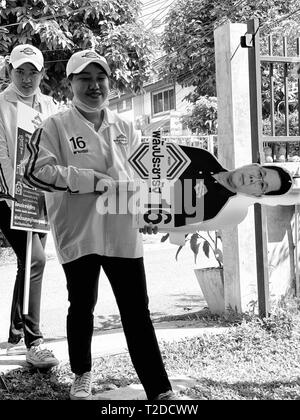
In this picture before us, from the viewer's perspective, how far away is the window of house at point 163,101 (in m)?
24.3

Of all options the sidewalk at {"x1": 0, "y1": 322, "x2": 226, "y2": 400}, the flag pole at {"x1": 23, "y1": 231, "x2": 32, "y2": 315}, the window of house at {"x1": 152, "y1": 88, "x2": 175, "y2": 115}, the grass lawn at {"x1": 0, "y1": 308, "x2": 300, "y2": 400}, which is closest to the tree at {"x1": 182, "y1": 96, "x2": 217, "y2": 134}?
the window of house at {"x1": 152, "y1": 88, "x2": 175, "y2": 115}

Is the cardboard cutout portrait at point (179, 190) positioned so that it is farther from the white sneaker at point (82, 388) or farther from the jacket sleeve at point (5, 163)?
the jacket sleeve at point (5, 163)

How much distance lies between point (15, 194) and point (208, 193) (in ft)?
3.84

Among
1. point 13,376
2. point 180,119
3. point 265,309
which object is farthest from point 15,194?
point 180,119

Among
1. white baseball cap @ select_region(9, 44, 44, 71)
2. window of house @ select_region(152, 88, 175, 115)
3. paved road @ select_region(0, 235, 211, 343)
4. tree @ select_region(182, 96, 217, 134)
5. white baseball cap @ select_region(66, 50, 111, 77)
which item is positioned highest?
window of house @ select_region(152, 88, 175, 115)

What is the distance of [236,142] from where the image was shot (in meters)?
4.56

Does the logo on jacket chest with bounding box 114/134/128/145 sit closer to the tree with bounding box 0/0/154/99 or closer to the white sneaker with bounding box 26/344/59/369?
the white sneaker with bounding box 26/344/59/369

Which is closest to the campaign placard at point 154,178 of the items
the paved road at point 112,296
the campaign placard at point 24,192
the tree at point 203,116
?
the campaign placard at point 24,192

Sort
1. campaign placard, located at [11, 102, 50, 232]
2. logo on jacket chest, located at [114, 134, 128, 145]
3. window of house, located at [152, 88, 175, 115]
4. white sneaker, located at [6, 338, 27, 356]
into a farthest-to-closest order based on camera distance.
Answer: window of house, located at [152, 88, 175, 115] → white sneaker, located at [6, 338, 27, 356] → campaign placard, located at [11, 102, 50, 232] → logo on jacket chest, located at [114, 134, 128, 145]

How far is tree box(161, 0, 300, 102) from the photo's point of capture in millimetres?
15266

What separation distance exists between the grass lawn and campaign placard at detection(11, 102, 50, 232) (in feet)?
2.89

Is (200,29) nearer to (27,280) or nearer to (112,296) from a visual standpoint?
(112,296)

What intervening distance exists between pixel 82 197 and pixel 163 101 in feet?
74.1

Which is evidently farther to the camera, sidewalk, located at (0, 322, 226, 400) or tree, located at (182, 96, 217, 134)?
tree, located at (182, 96, 217, 134)
